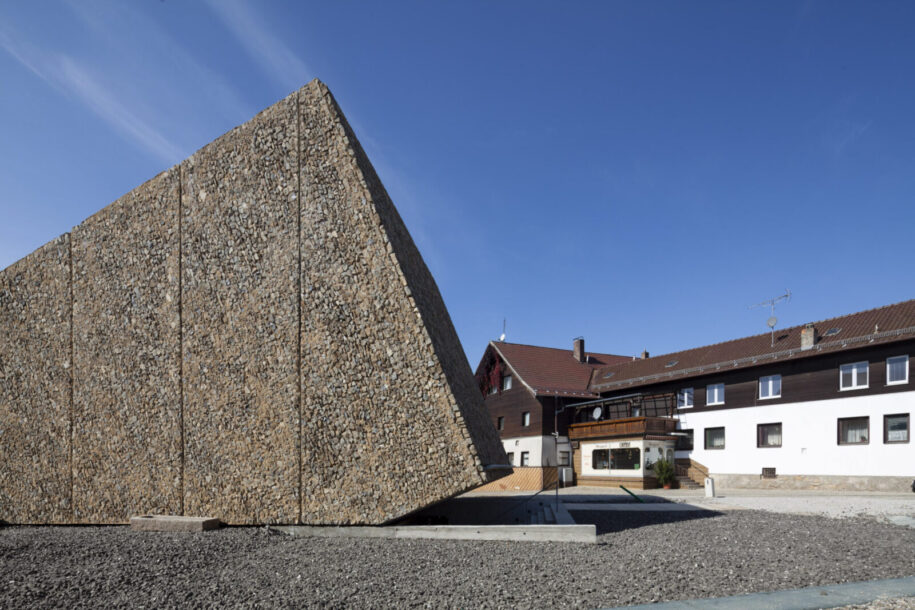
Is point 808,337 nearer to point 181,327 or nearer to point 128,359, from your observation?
point 181,327

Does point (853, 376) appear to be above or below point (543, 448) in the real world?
above

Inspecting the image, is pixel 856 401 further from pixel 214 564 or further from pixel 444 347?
pixel 214 564

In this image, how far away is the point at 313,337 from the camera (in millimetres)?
10195

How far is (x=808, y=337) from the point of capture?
24.2 metres

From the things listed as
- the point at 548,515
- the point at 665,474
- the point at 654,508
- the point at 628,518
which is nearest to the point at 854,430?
the point at 665,474

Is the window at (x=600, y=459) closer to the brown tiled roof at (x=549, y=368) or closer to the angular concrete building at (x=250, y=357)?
the brown tiled roof at (x=549, y=368)

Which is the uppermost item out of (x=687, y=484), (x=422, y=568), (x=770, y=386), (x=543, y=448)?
(x=770, y=386)

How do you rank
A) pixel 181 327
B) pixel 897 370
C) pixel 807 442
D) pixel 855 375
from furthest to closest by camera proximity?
pixel 807 442 < pixel 855 375 < pixel 897 370 < pixel 181 327

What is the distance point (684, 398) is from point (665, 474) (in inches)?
167

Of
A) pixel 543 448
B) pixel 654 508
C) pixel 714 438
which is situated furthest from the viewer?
pixel 543 448

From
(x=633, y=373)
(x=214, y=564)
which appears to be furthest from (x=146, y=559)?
(x=633, y=373)

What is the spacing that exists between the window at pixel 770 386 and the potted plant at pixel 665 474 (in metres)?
4.71

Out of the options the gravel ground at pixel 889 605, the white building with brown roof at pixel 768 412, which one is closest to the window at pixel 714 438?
the white building with brown roof at pixel 768 412

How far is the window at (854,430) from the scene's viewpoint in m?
21.5
